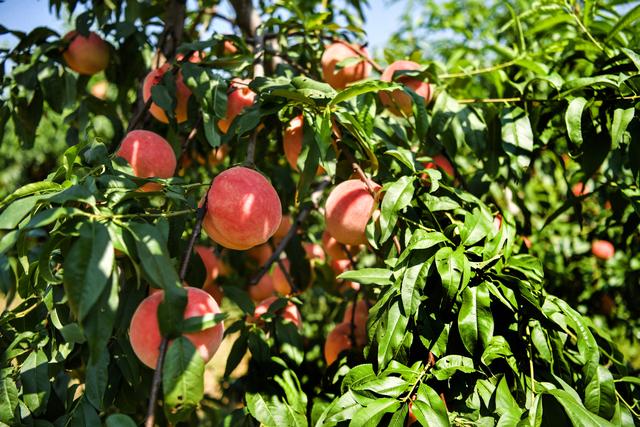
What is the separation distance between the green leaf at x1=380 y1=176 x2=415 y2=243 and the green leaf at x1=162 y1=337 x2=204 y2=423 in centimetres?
38

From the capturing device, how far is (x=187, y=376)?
26.0 inches

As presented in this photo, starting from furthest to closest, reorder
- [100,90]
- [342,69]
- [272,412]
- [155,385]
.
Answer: [100,90] → [342,69] → [272,412] → [155,385]

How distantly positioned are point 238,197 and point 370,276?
267 millimetres

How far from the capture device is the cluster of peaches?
83 centimetres

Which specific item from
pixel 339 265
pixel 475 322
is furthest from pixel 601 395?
pixel 339 265

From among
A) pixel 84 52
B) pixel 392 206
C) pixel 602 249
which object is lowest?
pixel 602 249

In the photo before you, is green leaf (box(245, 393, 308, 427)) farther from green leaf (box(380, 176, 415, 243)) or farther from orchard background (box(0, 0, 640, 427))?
green leaf (box(380, 176, 415, 243))

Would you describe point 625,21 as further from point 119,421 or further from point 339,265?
point 119,421

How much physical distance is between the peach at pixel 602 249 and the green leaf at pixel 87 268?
1975 mm

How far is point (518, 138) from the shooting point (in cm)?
114

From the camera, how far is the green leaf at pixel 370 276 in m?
0.90

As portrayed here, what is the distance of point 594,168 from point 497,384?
53cm

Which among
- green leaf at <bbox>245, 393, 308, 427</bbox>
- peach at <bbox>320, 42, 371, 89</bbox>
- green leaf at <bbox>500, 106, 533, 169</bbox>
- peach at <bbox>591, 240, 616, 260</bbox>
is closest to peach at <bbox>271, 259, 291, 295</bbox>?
peach at <bbox>320, 42, 371, 89</bbox>

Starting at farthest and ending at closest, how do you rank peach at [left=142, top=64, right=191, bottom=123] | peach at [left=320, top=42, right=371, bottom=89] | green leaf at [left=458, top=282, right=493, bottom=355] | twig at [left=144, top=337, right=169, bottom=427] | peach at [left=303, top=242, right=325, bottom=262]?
peach at [left=303, top=242, right=325, bottom=262], peach at [left=320, top=42, right=371, bottom=89], peach at [left=142, top=64, right=191, bottom=123], green leaf at [left=458, top=282, right=493, bottom=355], twig at [left=144, top=337, right=169, bottom=427]
